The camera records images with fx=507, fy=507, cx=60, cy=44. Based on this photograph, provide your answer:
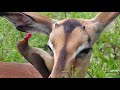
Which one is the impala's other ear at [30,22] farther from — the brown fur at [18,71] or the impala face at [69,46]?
the brown fur at [18,71]

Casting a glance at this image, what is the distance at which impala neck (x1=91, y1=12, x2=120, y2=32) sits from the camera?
4.42m

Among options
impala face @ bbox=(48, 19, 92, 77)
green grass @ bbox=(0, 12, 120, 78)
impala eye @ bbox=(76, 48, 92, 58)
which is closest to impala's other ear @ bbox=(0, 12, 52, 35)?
impala face @ bbox=(48, 19, 92, 77)

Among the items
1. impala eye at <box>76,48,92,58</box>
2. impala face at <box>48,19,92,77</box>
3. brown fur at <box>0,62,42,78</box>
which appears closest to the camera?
impala face at <box>48,19,92,77</box>

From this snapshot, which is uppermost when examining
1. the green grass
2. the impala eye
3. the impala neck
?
the impala neck

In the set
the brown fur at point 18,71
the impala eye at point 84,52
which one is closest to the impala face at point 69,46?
the impala eye at point 84,52

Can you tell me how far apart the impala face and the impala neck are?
24 centimetres

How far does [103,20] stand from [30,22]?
65 cm

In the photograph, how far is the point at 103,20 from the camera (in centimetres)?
447

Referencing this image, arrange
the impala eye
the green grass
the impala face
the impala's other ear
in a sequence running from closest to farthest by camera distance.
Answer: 1. the impala face
2. the impala eye
3. the impala's other ear
4. the green grass

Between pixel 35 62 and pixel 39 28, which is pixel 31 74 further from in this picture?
pixel 39 28

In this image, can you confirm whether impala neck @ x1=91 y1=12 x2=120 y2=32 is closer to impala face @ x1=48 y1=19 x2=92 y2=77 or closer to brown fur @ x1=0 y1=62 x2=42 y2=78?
impala face @ x1=48 y1=19 x2=92 y2=77

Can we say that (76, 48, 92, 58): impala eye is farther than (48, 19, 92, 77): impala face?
Yes
